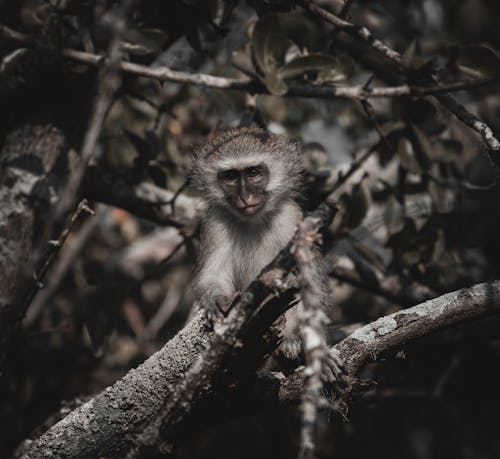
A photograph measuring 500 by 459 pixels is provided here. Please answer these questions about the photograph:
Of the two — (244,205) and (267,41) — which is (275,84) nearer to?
(267,41)

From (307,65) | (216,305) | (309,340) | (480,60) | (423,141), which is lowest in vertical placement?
(216,305)

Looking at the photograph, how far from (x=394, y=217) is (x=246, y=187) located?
1.15 metres

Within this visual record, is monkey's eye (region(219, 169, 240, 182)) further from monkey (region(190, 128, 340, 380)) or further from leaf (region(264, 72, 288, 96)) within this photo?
leaf (region(264, 72, 288, 96))

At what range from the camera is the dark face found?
4.76 meters

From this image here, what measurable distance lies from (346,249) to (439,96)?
2.07m

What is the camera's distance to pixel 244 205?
4750mm

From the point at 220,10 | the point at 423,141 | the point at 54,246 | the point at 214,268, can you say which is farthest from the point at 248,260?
the point at 54,246

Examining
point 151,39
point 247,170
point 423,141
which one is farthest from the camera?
point 247,170

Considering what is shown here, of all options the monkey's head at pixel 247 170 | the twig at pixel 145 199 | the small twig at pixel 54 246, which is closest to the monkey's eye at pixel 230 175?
the monkey's head at pixel 247 170

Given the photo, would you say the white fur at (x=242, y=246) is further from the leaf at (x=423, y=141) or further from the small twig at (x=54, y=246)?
the small twig at (x=54, y=246)

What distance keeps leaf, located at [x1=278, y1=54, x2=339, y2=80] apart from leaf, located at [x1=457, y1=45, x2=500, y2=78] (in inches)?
29.0

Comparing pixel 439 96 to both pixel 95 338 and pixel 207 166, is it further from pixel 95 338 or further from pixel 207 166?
pixel 95 338

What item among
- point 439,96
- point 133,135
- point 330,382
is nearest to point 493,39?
point 439,96

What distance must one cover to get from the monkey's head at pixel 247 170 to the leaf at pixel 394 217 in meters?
0.70
